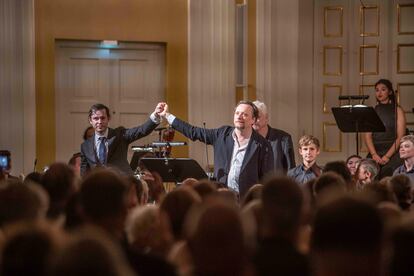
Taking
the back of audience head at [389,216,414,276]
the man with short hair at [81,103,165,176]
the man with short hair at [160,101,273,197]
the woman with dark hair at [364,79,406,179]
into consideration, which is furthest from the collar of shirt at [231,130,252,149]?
the back of audience head at [389,216,414,276]

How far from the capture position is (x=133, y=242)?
143 inches

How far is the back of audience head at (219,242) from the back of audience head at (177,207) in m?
0.94

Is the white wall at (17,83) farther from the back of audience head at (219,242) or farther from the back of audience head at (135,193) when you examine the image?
the back of audience head at (219,242)

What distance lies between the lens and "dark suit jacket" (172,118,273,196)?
8.19 m

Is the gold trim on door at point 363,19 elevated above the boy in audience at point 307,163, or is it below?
above

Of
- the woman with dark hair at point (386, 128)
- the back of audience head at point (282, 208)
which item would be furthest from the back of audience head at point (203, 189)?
the woman with dark hair at point (386, 128)

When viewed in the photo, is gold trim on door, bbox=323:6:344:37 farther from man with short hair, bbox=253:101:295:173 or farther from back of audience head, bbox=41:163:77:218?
back of audience head, bbox=41:163:77:218

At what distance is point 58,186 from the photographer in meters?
4.69

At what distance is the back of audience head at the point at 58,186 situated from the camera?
4.59m

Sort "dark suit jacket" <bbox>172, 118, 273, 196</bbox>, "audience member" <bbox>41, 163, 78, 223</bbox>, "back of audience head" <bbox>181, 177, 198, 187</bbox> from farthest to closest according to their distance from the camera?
"dark suit jacket" <bbox>172, 118, 273, 196</bbox> → "back of audience head" <bbox>181, 177, 198, 187</bbox> → "audience member" <bbox>41, 163, 78, 223</bbox>

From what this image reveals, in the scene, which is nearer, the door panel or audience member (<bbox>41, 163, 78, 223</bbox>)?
audience member (<bbox>41, 163, 78, 223</bbox>)

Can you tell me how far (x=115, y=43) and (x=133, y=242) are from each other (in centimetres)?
926

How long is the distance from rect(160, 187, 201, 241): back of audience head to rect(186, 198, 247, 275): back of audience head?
0.94 metres

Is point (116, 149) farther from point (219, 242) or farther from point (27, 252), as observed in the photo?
point (27, 252)
